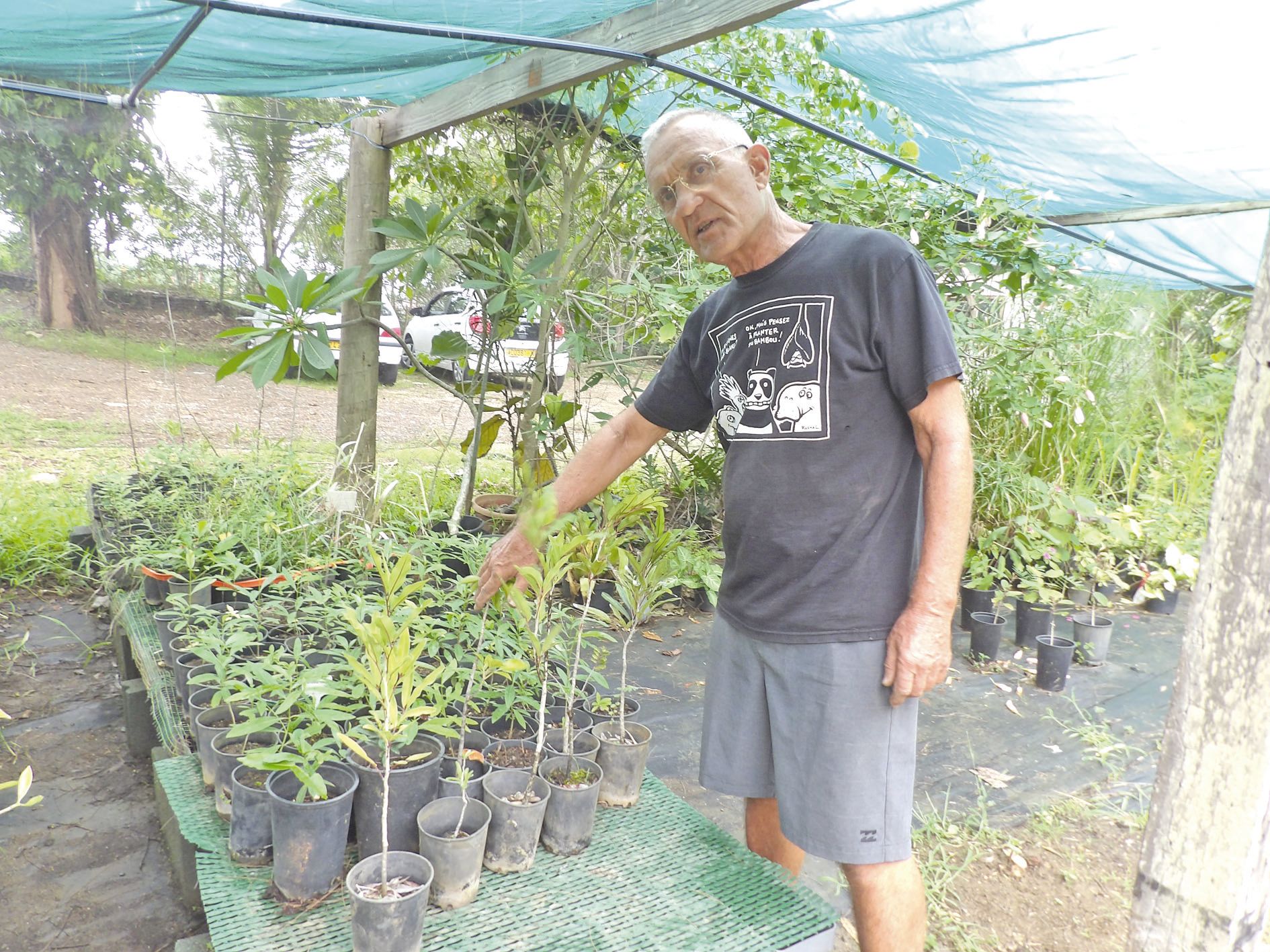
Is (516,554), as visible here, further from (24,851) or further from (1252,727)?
(24,851)

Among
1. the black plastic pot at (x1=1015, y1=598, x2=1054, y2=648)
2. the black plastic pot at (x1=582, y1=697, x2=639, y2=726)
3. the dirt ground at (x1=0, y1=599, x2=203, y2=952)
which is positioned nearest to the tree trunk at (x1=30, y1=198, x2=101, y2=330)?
the dirt ground at (x1=0, y1=599, x2=203, y2=952)

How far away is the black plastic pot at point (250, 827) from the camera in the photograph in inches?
60.5

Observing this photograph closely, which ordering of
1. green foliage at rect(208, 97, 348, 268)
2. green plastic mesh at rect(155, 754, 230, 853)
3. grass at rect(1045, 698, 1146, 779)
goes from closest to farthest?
green plastic mesh at rect(155, 754, 230, 853) < grass at rect(1045, 698, 1146, 779) < green foliage at rect(208, 97, 348, 268)

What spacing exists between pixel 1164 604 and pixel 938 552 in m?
3.75

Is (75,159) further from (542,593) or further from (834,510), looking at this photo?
(834,510)

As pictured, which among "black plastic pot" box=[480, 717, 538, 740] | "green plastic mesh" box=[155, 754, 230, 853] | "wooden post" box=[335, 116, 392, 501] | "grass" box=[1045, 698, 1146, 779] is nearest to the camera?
"green plastic mesh" box=[155, 754, 230, 853]

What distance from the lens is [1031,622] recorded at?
3.65 meters

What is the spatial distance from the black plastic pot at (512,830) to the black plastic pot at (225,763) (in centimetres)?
47

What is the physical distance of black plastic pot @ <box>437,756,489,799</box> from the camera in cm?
167

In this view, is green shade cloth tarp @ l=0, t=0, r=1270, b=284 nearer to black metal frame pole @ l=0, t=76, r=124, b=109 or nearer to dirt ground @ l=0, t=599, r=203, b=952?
black metal frame pole @ l=0, t=76, r=124, b=109

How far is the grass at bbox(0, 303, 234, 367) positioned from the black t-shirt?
284 centimetres

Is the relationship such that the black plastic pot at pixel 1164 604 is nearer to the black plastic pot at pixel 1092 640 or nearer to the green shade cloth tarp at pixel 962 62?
the black plastic pot at pixel 1092 640

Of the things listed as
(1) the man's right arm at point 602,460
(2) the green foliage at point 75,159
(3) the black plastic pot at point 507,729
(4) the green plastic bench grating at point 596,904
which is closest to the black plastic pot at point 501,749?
(3) the black plastic pot at point 507,729

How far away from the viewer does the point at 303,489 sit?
321 cm
